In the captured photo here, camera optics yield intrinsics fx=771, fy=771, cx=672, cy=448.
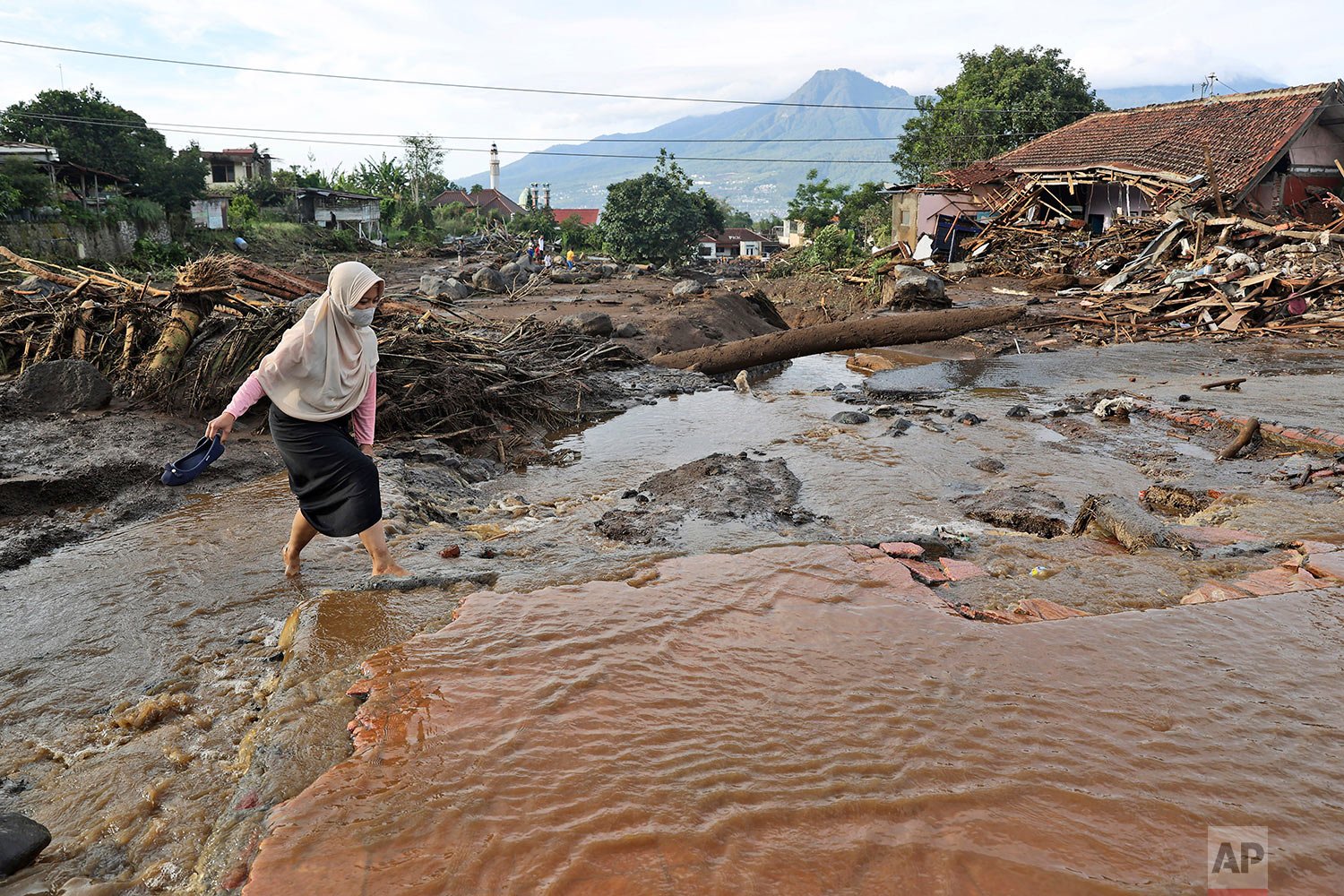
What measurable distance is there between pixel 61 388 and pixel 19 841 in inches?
244

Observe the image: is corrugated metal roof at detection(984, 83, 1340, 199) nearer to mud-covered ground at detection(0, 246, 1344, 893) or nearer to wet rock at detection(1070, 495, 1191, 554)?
mud-covered ground at detection(0, 246, 1344, 893)

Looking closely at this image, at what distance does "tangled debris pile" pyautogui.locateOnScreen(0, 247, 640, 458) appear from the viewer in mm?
7027

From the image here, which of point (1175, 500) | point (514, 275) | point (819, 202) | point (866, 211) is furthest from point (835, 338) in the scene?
point (819, 202)

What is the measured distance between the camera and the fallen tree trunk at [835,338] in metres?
13.2

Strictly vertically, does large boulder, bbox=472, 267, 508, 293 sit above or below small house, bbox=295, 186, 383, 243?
below

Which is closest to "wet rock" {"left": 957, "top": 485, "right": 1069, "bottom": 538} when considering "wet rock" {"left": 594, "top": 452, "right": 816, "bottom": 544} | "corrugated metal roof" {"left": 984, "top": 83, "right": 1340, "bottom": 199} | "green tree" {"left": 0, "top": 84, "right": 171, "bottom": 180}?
"wet rock" {"left": 594, "top": 452, "right": 816, "bottom": 544}

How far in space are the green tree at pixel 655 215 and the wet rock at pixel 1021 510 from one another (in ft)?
88.1

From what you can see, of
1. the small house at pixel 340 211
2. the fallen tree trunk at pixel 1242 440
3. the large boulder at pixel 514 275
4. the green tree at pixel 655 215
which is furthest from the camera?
the small house at pixel 340 211

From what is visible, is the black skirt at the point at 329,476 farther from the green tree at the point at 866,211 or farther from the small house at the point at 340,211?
the small house at the point at 340,211

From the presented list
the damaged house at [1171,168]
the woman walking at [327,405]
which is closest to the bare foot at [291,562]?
the woman walking at [327,405]

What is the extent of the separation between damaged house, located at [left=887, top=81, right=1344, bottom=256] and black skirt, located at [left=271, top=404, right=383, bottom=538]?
19799 mm

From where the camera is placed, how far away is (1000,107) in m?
30.8

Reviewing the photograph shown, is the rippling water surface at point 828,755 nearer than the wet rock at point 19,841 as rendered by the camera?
Yes

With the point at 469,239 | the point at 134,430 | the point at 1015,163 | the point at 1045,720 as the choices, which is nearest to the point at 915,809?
the point at 1045,720
